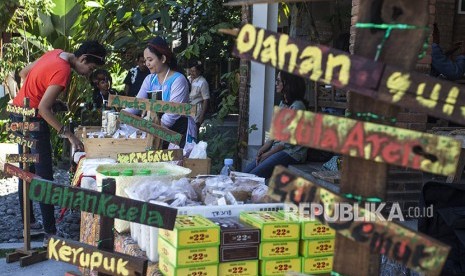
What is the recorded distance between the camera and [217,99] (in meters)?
11.0

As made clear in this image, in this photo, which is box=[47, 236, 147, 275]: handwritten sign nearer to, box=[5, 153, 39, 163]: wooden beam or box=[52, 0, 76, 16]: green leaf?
box=[5, 153, 39, 163]: wooden beam

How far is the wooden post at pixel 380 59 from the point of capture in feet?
5.07

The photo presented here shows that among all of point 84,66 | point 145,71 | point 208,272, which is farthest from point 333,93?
point 208,272

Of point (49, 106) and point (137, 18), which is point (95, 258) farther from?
point (137, 18)

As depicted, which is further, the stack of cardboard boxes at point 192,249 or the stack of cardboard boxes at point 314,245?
the stack of cardboard boxes at point 314,245

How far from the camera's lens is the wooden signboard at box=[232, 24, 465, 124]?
4.86ft

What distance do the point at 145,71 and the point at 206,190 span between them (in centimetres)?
544

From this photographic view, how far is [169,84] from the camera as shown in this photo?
14.9ft

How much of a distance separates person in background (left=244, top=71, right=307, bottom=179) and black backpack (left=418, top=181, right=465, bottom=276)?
1.76m

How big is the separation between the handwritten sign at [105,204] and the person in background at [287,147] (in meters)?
2.89

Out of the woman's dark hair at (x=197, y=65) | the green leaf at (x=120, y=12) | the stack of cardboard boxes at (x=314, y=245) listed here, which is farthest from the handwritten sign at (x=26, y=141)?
the woman's dark hair at (x=197, y=65)

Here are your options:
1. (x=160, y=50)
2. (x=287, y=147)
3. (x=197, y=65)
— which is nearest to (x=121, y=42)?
(x=197, y=65)

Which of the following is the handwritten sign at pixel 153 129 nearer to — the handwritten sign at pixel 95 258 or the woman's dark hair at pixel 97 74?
the handwritten sign at pixel 95 258

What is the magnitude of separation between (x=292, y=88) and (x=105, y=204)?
305cm
